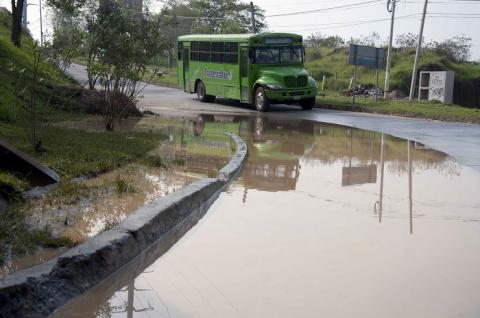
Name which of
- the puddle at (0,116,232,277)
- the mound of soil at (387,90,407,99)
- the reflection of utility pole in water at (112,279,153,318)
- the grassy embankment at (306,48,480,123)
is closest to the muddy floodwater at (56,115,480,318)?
the reflection of utility pole in water at (112,279,153,318)

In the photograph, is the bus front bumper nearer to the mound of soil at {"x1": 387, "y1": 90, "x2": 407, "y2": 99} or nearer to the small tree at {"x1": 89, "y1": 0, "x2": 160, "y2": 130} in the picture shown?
the small tree at {"x1": 89, "y1": 0, "x2": 160, "y2": 130}

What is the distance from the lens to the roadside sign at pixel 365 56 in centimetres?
2830

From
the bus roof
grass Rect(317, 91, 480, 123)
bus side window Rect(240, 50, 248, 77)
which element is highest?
the bus roof

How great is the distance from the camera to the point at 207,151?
1211cm

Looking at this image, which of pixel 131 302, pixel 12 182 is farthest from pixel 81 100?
pixel 131 302

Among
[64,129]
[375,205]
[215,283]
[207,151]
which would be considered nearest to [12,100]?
[64,129]

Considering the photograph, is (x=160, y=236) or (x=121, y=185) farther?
(x=121, y=185)

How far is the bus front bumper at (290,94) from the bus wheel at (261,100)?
233mm

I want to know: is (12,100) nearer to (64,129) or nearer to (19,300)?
(64,129)

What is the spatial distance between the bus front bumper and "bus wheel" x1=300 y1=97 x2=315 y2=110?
0.48 metres

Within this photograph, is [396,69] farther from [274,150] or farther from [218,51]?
[274,150]

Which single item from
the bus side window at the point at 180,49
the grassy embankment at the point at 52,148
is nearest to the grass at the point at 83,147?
the grassy embankment at the point at 52,148

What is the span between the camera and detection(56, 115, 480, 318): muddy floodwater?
4.73 m

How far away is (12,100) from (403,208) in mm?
9089
